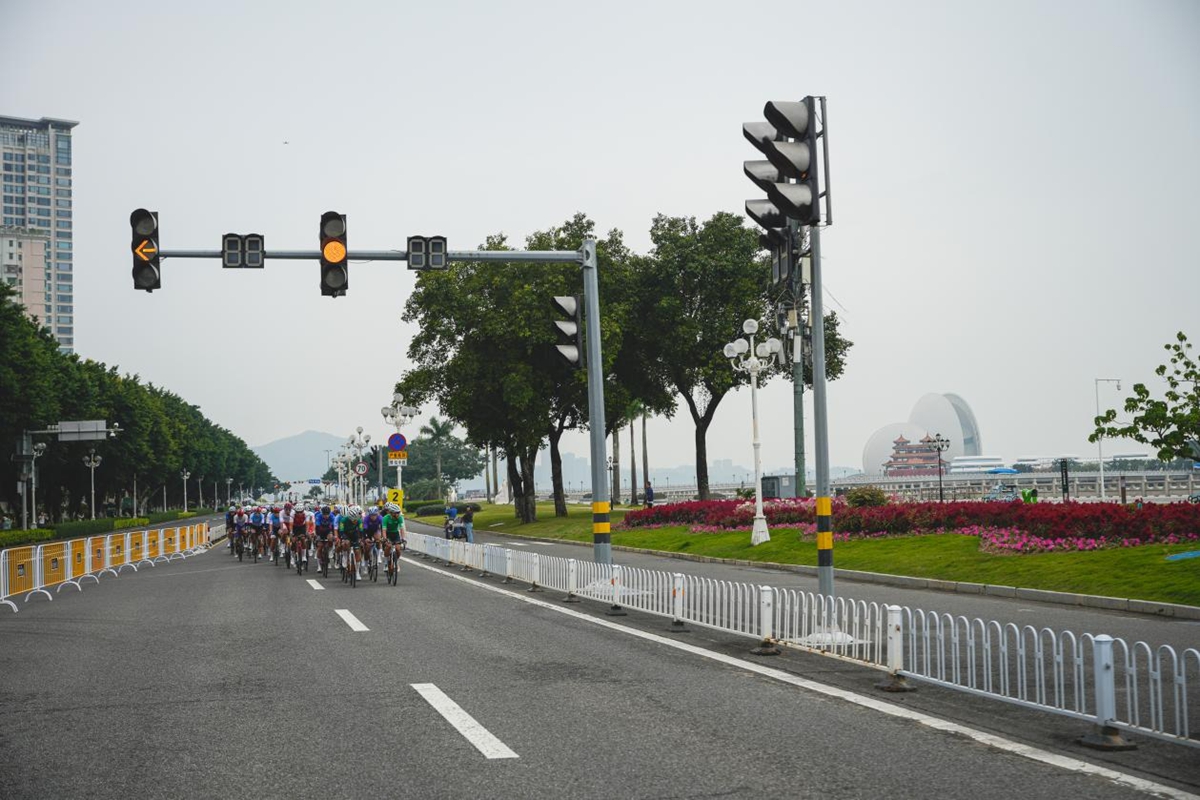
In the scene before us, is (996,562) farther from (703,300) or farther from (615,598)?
(703,300)

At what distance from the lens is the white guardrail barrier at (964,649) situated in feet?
22.7

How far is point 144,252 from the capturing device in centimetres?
1498

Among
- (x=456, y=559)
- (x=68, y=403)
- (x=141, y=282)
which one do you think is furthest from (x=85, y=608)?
(x=68, y=403)

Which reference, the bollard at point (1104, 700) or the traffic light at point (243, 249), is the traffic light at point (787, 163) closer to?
the bollard at point (1104, 700)

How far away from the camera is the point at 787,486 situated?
4112 centimetres

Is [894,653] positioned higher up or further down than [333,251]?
further down

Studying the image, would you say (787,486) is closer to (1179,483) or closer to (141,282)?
(1179,483)

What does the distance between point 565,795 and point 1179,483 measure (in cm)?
5459

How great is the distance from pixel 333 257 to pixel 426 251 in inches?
61.6

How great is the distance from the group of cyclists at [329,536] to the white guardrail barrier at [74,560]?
3.42 meters

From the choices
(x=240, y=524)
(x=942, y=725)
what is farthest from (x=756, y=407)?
(x=942, y=725)

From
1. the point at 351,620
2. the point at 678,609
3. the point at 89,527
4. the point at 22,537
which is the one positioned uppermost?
the point at 678,609

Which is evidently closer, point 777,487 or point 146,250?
point 146,250

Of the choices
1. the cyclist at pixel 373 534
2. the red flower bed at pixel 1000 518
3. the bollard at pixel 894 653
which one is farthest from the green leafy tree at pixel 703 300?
the bollard at pixel 894 653
